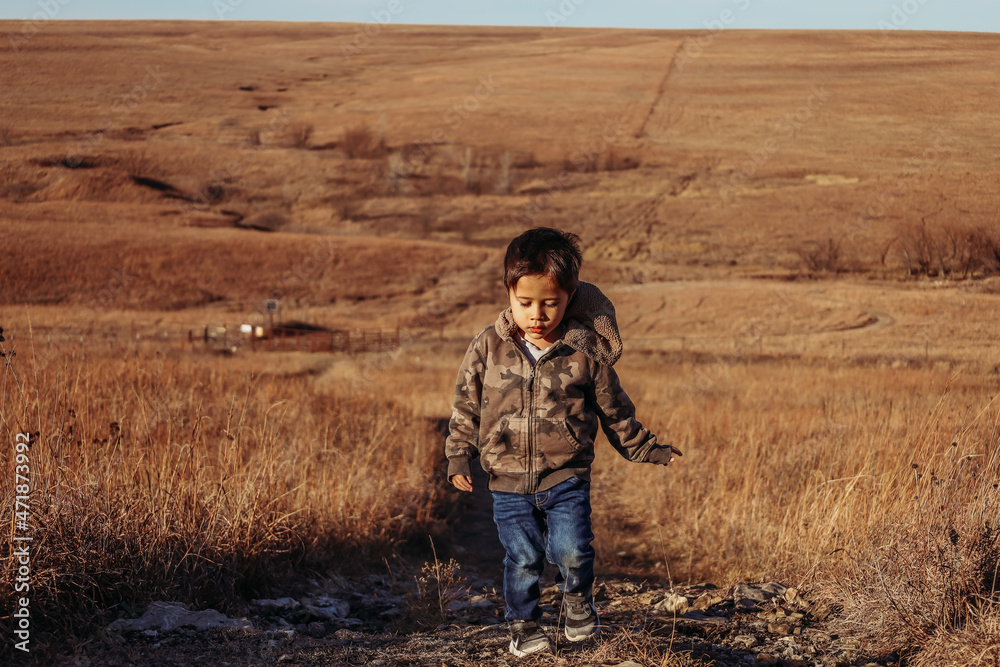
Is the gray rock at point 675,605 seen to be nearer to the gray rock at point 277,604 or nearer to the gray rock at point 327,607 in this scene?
the gray rock at point 327,607

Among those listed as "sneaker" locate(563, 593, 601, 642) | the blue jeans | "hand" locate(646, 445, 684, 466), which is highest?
"hand" locate(646, 445, 684, 466)

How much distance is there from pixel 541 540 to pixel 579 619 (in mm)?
308

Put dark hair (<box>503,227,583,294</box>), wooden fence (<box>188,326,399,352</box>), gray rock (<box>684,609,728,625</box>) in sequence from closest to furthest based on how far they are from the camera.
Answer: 1. dark hair (<box>503,227,583,294</box>)
2. gray rock (<box>684,609,728,625</box>)
3. wooden fence (<box>188,326,399,352</box>)

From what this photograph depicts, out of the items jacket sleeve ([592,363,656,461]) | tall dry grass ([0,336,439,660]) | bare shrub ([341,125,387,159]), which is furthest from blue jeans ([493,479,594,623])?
bare shrub ([341,125,387,159])

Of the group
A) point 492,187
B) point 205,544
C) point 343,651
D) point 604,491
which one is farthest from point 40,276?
point 492,187

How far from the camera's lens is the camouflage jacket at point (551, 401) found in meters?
2.96

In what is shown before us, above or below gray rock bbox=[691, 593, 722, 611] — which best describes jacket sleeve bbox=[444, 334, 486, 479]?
above

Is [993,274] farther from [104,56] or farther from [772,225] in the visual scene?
[104,56]

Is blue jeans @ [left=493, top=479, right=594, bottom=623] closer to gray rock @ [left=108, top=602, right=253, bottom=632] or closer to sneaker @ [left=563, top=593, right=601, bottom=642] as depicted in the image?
sneaker @ [left=563, top=593, right=601, bottom=642]

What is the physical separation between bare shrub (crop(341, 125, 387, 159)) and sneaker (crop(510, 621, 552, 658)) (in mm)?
27822

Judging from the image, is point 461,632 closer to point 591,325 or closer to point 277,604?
point 277,604

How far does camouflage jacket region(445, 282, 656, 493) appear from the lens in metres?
2.96

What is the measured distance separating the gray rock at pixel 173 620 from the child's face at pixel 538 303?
1.69 metres

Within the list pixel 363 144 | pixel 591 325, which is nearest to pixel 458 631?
pixel 591 325
